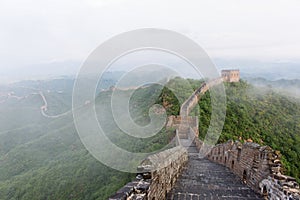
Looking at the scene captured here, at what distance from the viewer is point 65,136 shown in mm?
45156

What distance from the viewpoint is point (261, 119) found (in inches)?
1085

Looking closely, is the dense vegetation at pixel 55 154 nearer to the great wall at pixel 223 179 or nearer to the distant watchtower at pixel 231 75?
the great wall at pixel 223 179

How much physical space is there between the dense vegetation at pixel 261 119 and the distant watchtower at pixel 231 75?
115 cm

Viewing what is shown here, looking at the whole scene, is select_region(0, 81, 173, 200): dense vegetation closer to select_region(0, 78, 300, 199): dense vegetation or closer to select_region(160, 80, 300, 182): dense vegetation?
select_region(0, 78, 300, 199): dense vegetation

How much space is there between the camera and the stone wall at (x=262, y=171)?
4.50 meters

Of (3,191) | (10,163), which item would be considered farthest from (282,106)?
(10,163)

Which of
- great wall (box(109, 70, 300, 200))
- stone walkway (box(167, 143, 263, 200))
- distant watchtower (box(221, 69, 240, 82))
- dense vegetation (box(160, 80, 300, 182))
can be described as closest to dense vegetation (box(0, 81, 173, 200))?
dense vegetation (box(160, 80, 300, 182))

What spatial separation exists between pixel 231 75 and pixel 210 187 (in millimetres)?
33720

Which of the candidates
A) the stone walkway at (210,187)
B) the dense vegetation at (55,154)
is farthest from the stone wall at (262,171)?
the dense vegetation at (55,154)

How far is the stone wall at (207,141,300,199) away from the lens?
14.8 feet

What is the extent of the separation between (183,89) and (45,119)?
47750mm

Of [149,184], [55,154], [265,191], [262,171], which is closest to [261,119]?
[262,171]

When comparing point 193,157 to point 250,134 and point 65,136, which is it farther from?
point 65,136

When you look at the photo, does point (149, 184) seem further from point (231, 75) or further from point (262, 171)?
point (231, 75)
